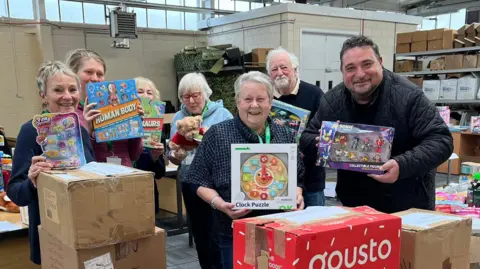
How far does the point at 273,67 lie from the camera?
8.46 feet

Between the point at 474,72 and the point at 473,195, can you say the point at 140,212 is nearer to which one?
the point at 473,195

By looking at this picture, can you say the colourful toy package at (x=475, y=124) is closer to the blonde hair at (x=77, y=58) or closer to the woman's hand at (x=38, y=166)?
the blonde hair at (x=77, y=58)

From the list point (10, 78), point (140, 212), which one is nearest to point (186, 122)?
point (140, 212)

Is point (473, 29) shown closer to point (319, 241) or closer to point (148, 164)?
point (148, 164)

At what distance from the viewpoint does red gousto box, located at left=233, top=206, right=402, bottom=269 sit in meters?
1.01

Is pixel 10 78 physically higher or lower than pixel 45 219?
higher

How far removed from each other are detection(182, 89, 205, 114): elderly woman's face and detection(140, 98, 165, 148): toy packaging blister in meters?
0.40

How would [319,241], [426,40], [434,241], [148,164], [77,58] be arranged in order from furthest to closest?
[426,40] < [148,164] < [77,58] < [434,241] < [319,241]

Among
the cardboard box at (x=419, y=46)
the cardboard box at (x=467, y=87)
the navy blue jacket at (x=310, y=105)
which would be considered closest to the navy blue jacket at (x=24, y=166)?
the navy blue jacket at (x=310, y=105)

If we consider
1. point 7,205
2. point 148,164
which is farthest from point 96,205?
point 7,205

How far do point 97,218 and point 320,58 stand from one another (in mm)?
6465

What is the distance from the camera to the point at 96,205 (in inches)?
56.9

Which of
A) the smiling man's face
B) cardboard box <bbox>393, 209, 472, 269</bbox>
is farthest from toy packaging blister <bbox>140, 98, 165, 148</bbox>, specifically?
cardboard box <bbox>393, 209, 472, 269</bbox>

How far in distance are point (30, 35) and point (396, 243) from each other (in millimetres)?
7589
